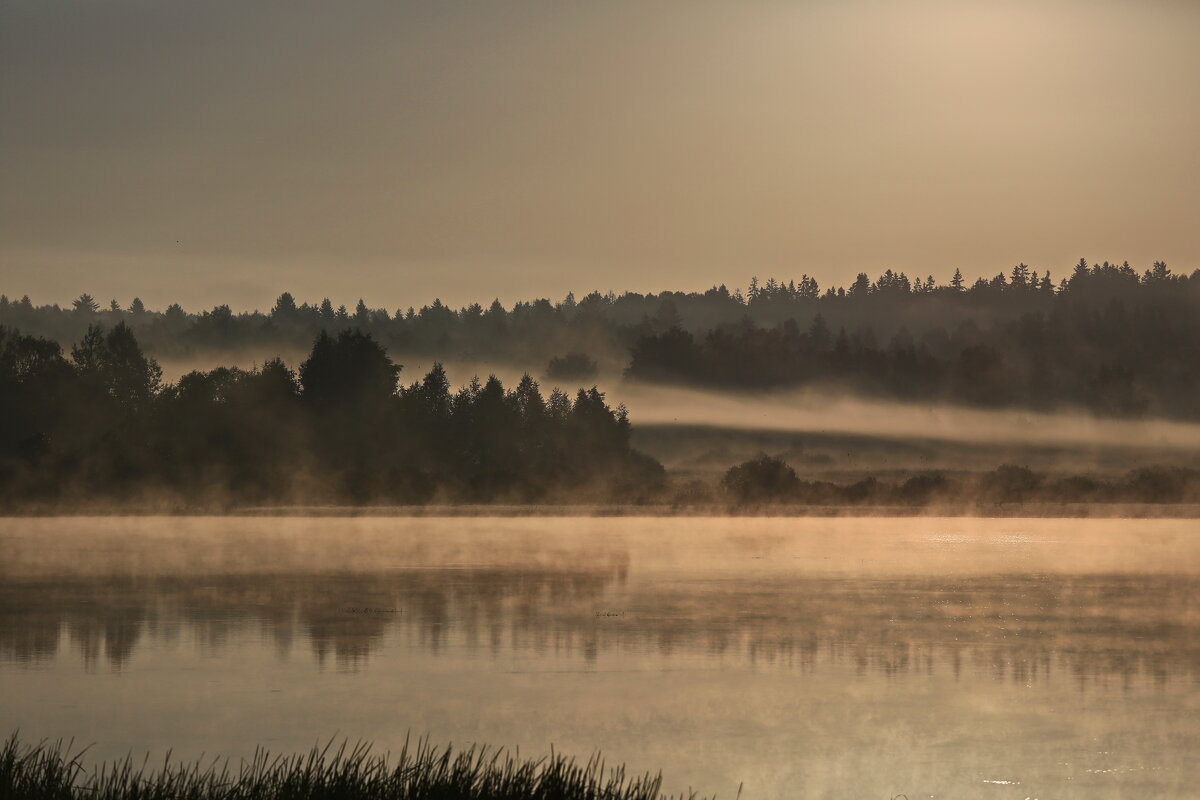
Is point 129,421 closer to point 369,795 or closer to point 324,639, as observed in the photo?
point 324,639

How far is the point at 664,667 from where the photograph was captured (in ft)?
80.8

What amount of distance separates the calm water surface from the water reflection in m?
0.12

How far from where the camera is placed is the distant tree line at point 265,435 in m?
110

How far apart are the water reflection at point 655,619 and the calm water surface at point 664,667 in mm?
122

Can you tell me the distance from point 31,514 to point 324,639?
264 ft

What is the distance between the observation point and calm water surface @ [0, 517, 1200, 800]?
17.7 meters

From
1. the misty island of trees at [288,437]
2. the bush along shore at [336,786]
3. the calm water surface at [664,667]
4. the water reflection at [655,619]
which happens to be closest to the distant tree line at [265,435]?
the misty island of trees at [288,437]

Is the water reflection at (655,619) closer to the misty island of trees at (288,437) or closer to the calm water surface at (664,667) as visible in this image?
the calm water surface at (664,667)

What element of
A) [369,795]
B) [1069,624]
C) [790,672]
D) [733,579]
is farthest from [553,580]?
[369,795]

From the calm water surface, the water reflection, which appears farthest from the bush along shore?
the water reflection

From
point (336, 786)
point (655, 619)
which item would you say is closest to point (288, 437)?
point (655, 619)

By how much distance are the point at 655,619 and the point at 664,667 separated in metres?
7.96

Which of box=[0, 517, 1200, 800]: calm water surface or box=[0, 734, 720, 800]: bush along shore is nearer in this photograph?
box=[0, 734, 720, 800]: bush along shore

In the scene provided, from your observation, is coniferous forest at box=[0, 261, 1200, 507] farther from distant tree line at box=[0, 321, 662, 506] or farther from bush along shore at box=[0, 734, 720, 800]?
bush along shore at box=[0, 734, 720, 800]
